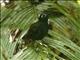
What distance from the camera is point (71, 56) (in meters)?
1.74

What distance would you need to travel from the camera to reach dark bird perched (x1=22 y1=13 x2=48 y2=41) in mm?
1837

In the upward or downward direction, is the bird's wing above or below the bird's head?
below

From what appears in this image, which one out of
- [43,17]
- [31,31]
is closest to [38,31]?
[31,31]

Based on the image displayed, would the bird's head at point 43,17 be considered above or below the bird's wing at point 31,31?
above

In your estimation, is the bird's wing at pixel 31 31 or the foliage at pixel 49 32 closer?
the foliage at pixel 49 32

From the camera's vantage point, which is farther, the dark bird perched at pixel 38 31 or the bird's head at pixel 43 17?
the bird's head at pixel 43 17

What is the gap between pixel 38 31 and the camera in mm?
1864

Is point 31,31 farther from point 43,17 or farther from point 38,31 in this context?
point 43,17

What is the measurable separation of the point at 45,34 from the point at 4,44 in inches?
12.1

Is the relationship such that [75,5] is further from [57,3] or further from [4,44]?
[4,44]

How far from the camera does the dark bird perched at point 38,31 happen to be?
72.3 inches

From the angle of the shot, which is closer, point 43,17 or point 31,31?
point 31,31

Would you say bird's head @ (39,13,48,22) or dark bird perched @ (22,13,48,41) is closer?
dark bird perched @ (22,13,48,41)

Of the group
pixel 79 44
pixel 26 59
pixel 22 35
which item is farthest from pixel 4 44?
pixel 79 44
